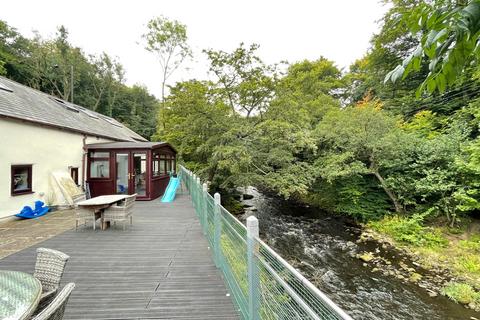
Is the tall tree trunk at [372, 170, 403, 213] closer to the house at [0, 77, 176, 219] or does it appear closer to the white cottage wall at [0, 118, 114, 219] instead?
the house at [0, 77, 176, 219]

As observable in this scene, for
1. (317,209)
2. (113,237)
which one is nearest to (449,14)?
(113,237)

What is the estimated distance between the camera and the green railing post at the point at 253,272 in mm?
2359

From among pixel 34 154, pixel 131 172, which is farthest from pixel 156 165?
pixel 34 154

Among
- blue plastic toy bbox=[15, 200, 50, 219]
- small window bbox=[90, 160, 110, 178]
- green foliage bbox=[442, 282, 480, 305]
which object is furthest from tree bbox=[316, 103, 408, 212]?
blue plastic toy bbox=[15, 200, 50, 219]

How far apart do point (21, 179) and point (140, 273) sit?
701 centimetres

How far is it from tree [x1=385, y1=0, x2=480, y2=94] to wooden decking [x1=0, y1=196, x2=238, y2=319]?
308cm

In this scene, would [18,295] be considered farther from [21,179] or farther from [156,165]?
[156,165]

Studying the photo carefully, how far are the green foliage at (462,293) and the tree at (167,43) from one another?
2129 cm

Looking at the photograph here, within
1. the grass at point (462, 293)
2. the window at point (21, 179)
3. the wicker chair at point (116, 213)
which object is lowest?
the grass at point (462, 293)

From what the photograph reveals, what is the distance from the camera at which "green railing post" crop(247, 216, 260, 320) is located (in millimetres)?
2359

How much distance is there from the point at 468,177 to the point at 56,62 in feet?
115

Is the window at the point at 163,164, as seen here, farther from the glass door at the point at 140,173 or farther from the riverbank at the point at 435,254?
the riverbank at the point at 435,254

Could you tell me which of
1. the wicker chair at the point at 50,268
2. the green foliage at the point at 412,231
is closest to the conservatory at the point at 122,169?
the wicker chair at the point at 50,268

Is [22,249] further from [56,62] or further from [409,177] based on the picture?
[56,62]
